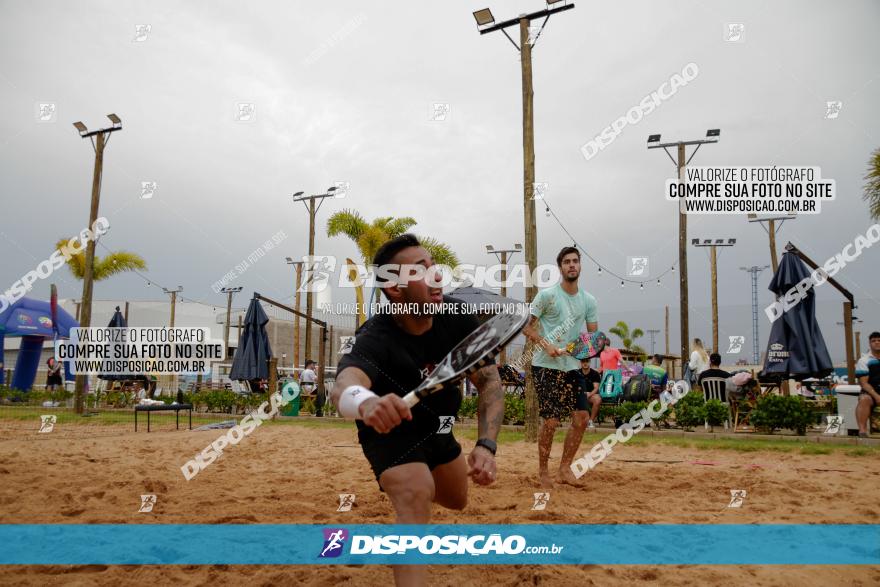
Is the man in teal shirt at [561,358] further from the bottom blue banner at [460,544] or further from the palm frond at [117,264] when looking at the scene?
the palm frond at [117,264]

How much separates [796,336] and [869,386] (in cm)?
189

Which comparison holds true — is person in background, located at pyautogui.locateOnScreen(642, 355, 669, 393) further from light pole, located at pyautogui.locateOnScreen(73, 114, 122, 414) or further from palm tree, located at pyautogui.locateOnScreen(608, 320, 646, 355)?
palm tree, located at pyautogui.locateOnScreen(608, 320, 646, 355)

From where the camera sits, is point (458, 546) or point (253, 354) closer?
point (458, 546)

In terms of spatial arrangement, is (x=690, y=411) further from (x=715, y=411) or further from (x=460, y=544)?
(x=460, y=544)

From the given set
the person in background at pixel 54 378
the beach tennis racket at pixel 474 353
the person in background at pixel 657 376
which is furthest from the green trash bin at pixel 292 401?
the beach tennis racket at pixel 474 353

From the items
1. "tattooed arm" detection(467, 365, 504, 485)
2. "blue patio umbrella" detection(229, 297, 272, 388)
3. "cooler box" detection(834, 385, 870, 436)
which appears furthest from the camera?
"blue patio umbrella" detection(229, 297, 272, 388)

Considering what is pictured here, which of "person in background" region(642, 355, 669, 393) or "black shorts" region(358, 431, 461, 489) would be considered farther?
"person in background" region(642, 355, 669, 393)

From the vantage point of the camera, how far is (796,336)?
1160 centimetres

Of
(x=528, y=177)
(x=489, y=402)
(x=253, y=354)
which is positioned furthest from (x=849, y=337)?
(x=253, y=354)

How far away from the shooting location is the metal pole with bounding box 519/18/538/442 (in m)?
10.3

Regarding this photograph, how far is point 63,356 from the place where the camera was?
21.5 metres

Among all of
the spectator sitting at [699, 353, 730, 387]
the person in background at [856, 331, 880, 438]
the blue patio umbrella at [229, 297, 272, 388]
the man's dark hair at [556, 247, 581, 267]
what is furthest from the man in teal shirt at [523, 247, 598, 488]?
the blue patio umbrella at [229, 297, 272, 388]

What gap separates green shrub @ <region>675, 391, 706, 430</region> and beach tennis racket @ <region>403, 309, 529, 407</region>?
9.78 metres

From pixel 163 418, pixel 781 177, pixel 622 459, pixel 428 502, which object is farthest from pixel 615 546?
pixel 163 418
